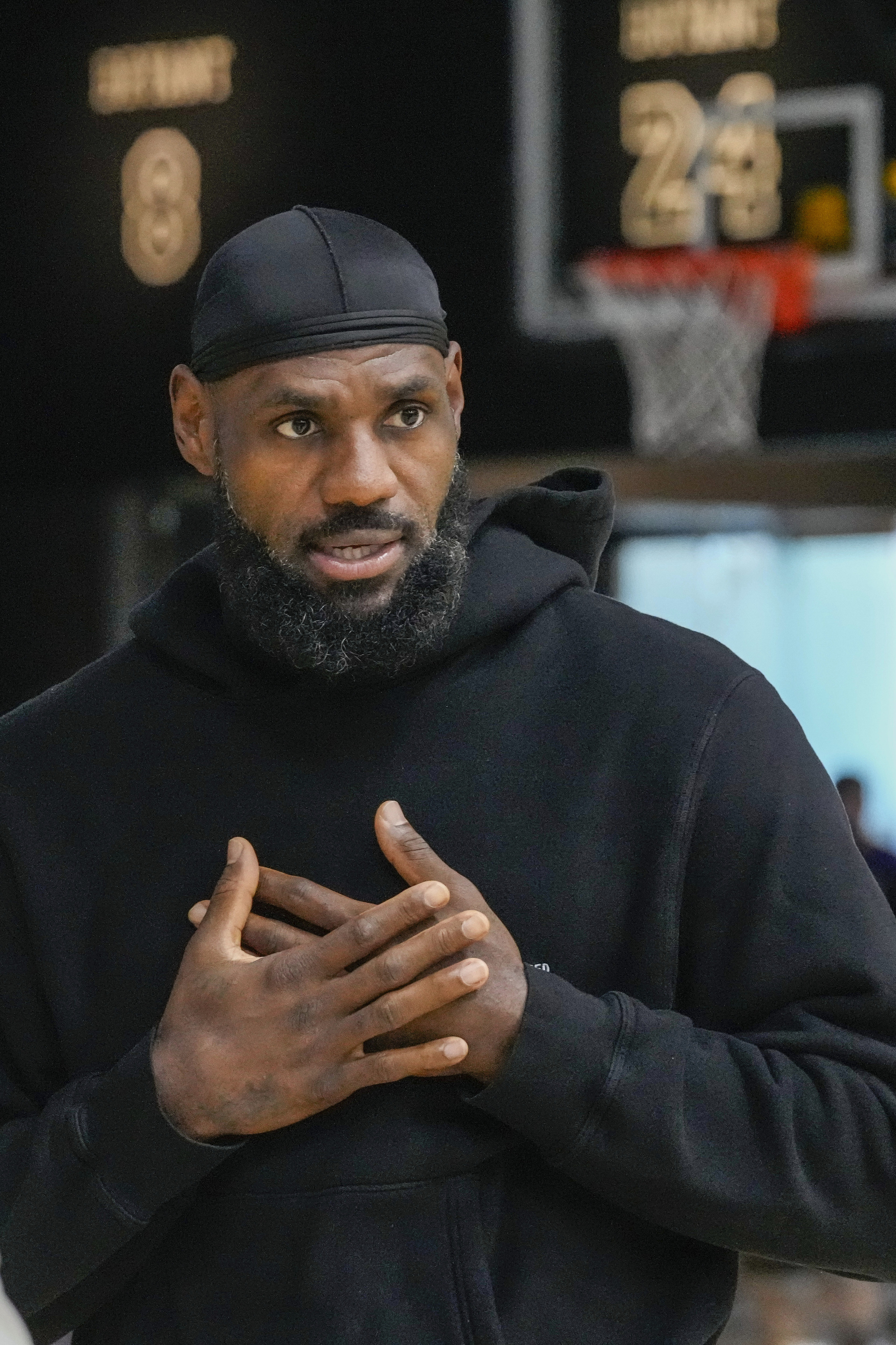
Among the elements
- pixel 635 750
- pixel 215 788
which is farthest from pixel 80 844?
pixel 635 750

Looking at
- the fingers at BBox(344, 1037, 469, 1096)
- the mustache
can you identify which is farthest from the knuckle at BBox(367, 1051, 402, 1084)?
the mustache

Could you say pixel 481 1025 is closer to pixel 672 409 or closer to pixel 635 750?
pixel 635 750

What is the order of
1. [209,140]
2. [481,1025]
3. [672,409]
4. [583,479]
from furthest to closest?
[209,140], [672,409], [583,479], [481,1025]

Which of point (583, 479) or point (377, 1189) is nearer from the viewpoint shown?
point (377, 1189)

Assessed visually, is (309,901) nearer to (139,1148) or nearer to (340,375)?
(139,1148)

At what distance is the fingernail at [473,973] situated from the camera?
1.52m

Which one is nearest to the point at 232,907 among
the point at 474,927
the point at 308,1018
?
the point at 308,1018

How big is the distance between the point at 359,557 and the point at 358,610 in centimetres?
5

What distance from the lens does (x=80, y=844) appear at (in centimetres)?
183

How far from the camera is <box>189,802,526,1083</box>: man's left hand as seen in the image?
1.56 metres

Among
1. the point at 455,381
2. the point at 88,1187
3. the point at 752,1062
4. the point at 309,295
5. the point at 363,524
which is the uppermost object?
the point at 309,295

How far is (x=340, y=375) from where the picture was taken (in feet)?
5.61

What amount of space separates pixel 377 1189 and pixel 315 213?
0.95 m

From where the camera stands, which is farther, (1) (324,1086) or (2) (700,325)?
(2) (700,325)
